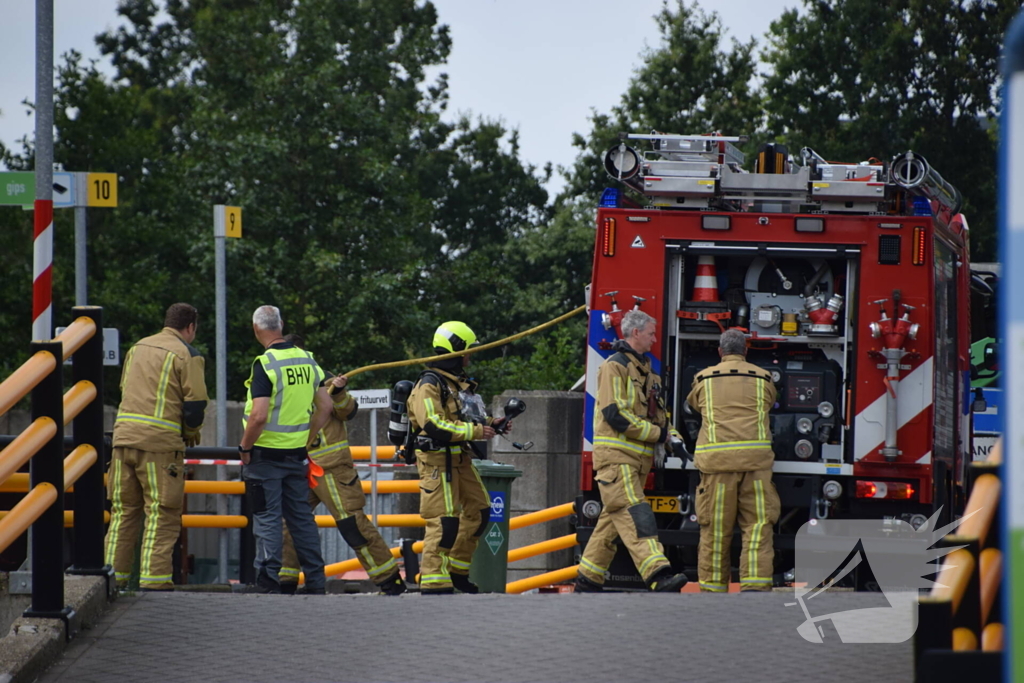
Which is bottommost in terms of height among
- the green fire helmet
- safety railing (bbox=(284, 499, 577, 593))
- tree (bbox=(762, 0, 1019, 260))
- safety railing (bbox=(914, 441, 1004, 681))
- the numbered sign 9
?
safety railing (bbox=(284, 499, 577, 593))

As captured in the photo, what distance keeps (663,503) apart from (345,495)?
78.7 inches

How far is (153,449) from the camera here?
8.91 m

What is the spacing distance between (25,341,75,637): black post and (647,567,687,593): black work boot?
415cm

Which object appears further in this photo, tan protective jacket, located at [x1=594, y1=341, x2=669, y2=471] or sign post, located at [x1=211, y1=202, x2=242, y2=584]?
sign post, located at [x1=211, y1=202, x2=242, y2=584]

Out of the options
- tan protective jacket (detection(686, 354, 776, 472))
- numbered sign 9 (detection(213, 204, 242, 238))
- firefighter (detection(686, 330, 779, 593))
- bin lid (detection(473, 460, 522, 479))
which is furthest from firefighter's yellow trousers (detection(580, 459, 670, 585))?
numbered sign 9 (detection(213, 204, 242, 238))

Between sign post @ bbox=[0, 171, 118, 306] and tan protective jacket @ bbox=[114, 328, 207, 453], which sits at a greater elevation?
sign post @ bbox=[0, 171, 118, 306]

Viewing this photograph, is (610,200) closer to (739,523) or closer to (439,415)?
(439,415)

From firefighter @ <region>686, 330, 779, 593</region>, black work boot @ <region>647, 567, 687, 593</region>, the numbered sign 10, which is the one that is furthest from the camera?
the numbered sign 10

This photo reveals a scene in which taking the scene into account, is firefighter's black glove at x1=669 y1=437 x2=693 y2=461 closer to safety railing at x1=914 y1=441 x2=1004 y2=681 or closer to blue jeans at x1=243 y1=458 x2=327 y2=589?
blue jeans at x1=243 y1=458 x2=327 y2=589

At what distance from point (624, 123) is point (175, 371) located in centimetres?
2527

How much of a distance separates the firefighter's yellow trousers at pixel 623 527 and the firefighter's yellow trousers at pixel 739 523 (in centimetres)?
35

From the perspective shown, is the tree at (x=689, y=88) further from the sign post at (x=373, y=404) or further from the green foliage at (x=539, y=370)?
the sign post at (x=373, y=404)

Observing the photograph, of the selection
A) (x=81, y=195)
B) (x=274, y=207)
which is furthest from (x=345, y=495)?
(x=274, y=207)

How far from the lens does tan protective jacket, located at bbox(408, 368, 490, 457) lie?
8.86 metres
